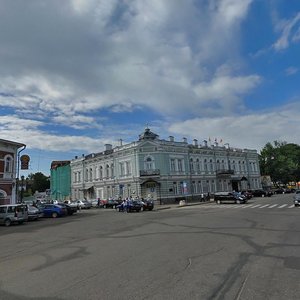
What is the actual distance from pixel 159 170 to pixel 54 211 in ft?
79.3

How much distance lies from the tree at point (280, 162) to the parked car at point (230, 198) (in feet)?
187

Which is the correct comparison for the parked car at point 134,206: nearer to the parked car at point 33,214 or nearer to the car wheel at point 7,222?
the parked car at point 33,214

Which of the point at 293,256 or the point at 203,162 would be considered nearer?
the point at 293,256

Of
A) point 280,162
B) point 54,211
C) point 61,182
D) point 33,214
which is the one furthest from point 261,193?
point 33,214

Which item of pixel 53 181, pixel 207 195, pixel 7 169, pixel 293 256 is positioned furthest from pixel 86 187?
pixel 293 256

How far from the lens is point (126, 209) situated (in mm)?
39781

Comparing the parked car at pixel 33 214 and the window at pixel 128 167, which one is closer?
the parked car at pixel 33 214

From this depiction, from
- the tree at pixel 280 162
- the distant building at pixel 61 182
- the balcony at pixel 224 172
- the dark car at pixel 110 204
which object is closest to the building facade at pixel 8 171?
the dark car at pixel 110 204

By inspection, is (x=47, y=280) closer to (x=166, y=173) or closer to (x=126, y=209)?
(x=126, y=209)

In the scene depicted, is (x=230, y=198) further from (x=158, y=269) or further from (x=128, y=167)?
(x=158, y=269)

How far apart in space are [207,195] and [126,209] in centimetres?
2593

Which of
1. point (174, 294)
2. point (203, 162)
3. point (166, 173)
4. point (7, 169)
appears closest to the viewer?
point (174, 294)

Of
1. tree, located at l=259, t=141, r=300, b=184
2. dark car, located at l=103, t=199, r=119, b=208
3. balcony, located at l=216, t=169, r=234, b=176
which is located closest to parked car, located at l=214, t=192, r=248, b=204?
dark car, located at l=103, t=199, r=119, b=208

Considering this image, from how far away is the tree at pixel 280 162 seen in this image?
3949 inches
